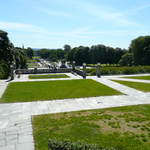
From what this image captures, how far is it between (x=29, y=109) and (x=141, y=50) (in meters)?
32.6

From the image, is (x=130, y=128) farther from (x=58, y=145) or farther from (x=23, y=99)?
(x=23, y=99)

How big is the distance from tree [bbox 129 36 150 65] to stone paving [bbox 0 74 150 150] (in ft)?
85.1

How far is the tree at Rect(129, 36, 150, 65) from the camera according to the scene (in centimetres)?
3447

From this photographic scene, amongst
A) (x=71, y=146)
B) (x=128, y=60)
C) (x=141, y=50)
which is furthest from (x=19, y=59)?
(x=71, y=146)

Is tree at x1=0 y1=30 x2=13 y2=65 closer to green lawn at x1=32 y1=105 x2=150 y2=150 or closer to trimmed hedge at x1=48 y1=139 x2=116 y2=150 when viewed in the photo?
green lawn at x1=32 y1=105 x2=150 y2=150

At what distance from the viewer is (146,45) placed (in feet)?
114

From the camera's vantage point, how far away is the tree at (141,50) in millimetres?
34469

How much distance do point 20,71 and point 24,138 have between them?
17.8m

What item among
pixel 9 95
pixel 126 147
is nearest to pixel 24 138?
pixel 126 147

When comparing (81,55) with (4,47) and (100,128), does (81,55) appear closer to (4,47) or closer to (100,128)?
(4,47)

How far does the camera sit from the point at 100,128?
19.4 feet

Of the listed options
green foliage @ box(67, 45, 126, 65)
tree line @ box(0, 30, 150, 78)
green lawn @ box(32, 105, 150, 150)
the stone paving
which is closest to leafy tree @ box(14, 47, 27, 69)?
tree line @ box(0, 30, 150, 78)

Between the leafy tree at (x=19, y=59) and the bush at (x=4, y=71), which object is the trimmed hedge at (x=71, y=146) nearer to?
the bush at (x=4, y=71)

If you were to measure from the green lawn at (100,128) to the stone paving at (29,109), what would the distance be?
38 centimetres
